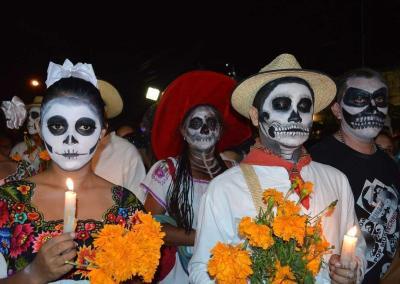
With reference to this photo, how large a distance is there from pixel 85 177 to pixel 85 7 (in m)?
17.5

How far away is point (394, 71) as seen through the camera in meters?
10.4

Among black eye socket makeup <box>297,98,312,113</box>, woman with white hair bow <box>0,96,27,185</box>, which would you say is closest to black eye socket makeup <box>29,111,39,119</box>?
woman with white hair bow <box>0,96,27,185</box>

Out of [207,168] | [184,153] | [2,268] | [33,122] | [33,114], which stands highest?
[33,114]

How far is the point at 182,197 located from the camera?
4.17 meters

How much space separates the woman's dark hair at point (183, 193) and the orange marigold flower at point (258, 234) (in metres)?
2.05

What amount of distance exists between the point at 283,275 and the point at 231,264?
9.0 inches

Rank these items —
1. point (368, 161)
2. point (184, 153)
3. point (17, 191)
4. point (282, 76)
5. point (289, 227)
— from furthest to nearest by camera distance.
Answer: point (184, 153) → point (368, 161) → point (282, 76) → point (17, 191) → point (289, 227)

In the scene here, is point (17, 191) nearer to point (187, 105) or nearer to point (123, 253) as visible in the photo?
point (123, 253)

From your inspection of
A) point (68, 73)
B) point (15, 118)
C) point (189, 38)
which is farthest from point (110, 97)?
point (189, 38)

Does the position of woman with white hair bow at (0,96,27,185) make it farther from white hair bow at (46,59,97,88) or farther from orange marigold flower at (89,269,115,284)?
orange marigold flower at (89,269,115,284)

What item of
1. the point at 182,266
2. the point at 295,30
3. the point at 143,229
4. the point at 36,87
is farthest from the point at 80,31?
the point at 143,229

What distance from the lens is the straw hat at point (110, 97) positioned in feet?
11.1

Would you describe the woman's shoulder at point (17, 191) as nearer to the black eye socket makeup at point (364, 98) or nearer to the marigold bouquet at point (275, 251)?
the marigold bouquet at point (275, 251)

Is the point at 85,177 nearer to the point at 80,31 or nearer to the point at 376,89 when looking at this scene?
the point at 376,89
